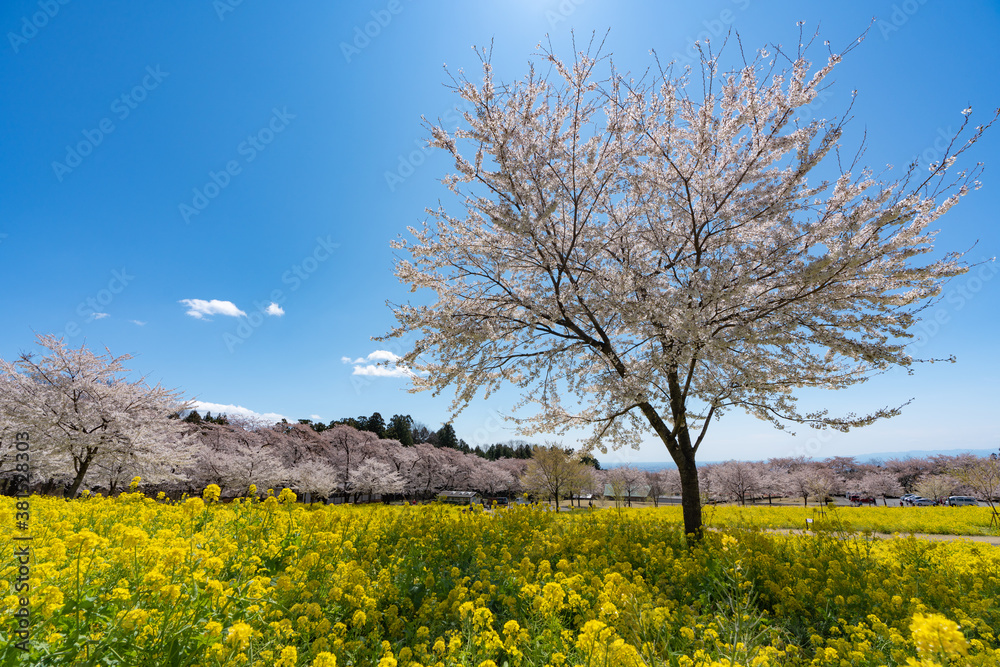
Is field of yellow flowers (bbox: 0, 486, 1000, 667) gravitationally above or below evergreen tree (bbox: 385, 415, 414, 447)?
below

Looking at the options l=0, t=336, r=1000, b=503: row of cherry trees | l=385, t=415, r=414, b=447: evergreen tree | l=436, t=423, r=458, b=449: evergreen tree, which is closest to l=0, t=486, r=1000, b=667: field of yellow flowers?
l=0, t=336, r=1000, b=503: row of cherry trees

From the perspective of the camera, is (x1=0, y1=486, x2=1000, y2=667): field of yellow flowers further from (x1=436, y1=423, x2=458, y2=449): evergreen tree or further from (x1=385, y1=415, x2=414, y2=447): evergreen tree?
(x1=436, y1=423, x2=458, y2=449): evergreen tree

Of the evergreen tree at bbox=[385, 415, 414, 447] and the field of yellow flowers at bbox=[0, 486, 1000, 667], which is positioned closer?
the field of yellow flowers at bbox=[0, 486, 1000, 667]

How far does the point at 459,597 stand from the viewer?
3555 mm

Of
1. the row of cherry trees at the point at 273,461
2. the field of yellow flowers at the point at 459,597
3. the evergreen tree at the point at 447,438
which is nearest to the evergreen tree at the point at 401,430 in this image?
the row of cherry trees at the point at 273,461

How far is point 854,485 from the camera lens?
52.8 meters

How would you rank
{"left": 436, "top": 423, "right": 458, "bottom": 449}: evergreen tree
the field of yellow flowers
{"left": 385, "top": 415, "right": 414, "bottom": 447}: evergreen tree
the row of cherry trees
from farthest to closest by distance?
A: {"left": 436, "top": 423, "right": 458, "bottom": 449}: evergreen tree
{"left": 385, "top": 415, "right": 414, "bottom": 447}: evergreen tree
the row of cherry trees
the field of yellow flowers

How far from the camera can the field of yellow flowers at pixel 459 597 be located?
7.51 ft

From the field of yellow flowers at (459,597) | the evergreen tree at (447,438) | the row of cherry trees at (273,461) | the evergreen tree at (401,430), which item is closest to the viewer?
the field of yellow flowers at (459,597)

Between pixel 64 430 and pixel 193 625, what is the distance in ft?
55.1

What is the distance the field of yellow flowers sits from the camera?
229cm

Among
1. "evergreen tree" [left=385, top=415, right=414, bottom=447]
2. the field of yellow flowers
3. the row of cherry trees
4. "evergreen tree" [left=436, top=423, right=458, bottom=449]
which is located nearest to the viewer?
the field of yellow flowers

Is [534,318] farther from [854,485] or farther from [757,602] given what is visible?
[854,485]

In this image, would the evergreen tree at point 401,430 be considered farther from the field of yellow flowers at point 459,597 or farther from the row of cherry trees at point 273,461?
the field of yellow flowers at point 459,597
